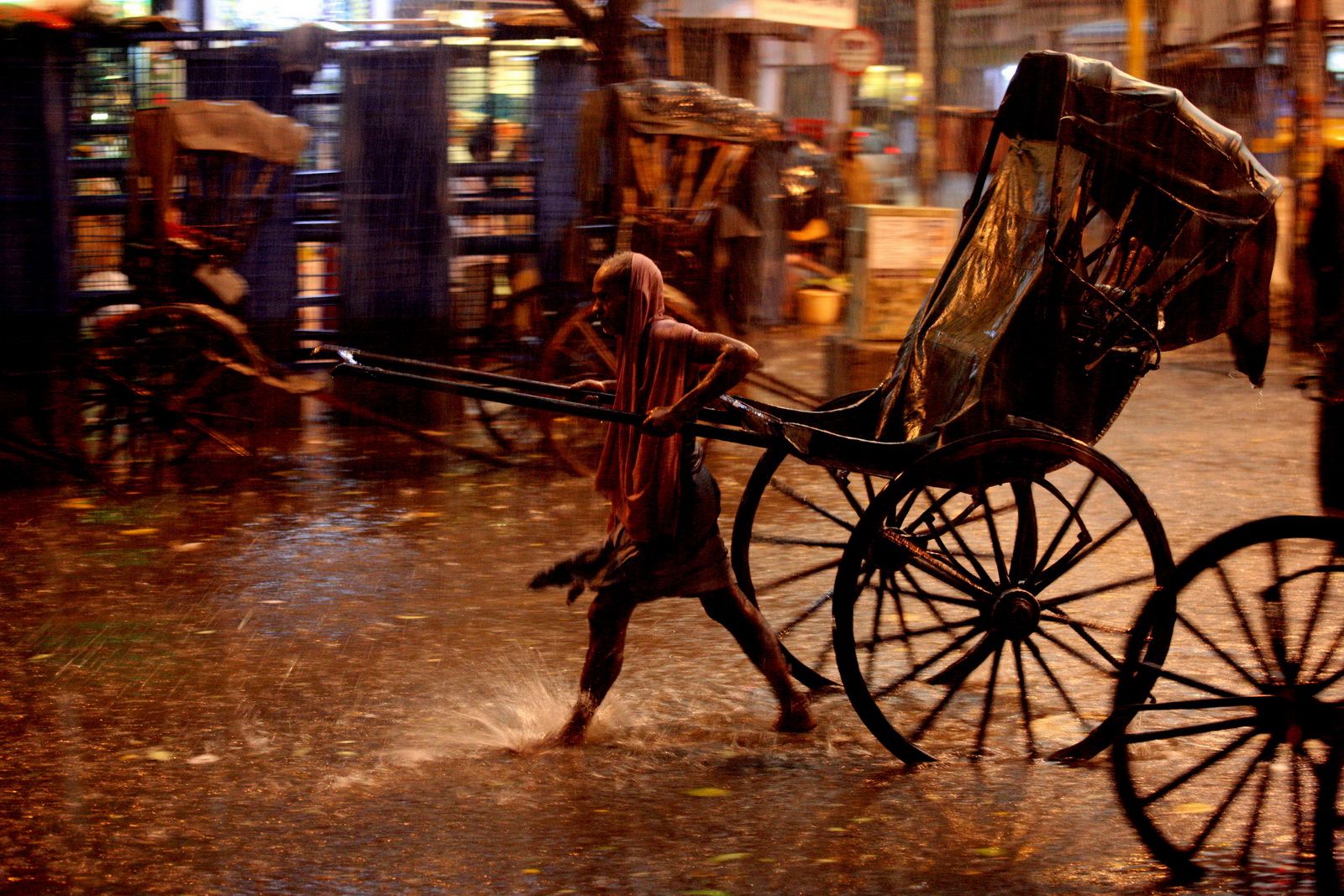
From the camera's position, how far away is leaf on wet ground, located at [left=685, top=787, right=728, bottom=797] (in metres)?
3.96

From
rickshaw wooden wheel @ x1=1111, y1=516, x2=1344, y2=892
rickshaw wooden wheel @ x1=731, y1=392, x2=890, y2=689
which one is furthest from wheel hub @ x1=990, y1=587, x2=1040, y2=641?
rickshaw wooden wheel @ x1=731, y1=392, x2=890, y2=689

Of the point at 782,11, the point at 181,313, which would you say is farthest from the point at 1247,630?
the point at 782,11

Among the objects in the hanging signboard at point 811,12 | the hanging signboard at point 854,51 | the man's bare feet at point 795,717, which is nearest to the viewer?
the man's bare feet at point 795,717

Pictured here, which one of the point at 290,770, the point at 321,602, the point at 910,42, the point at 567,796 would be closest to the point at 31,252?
the point at 321,602

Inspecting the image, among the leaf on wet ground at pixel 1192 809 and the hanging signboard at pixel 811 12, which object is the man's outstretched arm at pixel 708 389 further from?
the hanging signboard at pixel 811 12

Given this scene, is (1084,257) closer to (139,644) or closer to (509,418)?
(139,644)

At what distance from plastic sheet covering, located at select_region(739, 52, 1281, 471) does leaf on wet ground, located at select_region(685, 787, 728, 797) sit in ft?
3.28

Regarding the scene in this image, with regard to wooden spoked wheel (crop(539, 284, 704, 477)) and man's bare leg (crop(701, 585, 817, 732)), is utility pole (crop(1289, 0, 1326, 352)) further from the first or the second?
man's bare leg (crop(701, 585, 817, 732))

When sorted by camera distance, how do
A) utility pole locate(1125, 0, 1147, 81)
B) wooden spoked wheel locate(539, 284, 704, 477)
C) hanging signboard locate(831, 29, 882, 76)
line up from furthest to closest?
hanging signboard locate(831, 29, 882, 76) < utility pole locate(1125, 0, 1147, 81) < wooden spoked wheel locate(539, 284, 704, 477)

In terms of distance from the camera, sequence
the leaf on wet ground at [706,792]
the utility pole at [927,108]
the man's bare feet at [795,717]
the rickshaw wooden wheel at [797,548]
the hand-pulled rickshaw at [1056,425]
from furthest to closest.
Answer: the utility pole at [927,108]
the rickshaw wooden wheel at [797,548]
the man's bare feet at [795,717]
the leaf on wet ground at [706,792]
the hand-pulled rickshaw at [1056,425]

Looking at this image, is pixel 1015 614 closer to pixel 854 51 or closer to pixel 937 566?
pixel 937 566

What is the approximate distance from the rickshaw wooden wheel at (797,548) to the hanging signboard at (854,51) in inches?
322

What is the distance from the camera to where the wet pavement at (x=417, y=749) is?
11.6ft

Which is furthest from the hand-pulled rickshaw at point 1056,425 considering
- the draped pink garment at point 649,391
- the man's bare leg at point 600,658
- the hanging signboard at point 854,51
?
the hanging signboard at point 854,51
